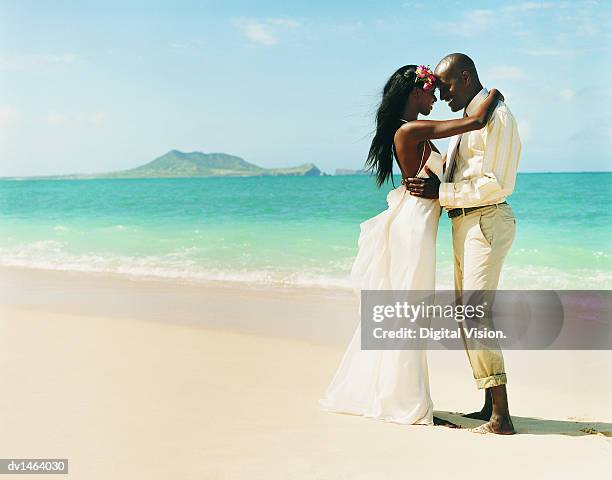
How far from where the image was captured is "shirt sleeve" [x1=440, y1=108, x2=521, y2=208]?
384cm

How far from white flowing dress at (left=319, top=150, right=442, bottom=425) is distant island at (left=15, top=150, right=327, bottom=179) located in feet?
162

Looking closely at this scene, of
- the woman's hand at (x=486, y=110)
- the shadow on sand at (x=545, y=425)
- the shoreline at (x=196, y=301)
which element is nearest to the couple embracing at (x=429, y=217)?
the woman's hand at (x=486, y=110)

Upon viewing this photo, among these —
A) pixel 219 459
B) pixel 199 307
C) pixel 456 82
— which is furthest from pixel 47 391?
pixel 199 307

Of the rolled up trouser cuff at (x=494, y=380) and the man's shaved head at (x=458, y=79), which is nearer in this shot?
the rolled up trouser cuff at (x=494, y=380)

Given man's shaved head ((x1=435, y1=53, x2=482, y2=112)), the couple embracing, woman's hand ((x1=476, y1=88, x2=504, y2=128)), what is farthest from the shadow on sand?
man's shaved head ((x1=435, y1=53, x2=482, y2=112))

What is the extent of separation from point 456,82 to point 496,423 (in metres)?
1.74

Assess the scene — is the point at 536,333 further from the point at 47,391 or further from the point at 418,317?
the point at 47,391

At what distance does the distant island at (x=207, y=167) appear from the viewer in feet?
181

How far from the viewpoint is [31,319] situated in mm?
6941

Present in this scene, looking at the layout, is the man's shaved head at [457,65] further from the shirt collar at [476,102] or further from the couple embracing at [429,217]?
the shirt collar at [476,102]

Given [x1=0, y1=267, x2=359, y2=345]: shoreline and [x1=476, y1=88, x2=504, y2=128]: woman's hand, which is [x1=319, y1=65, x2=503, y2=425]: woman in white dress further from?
[x1=0, y1=267, x2=359, y2=345]: shoreline

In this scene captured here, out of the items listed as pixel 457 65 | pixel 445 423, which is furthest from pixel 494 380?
pixel 457 65

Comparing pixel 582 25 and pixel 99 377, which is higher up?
pixel 582 25

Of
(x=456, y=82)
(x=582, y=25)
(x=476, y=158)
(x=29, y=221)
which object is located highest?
(x=582, y=25)
